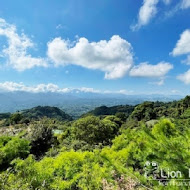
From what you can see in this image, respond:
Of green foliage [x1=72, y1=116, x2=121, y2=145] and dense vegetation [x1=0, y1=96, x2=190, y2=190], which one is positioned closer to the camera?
dense vegetation [x1=0, y1=96, x2=190, y2=190]

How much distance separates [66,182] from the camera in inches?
166

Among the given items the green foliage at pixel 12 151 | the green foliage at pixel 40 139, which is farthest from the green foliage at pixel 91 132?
the green foliage at pixel 12 151

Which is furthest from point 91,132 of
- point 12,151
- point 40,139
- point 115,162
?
point 115,162

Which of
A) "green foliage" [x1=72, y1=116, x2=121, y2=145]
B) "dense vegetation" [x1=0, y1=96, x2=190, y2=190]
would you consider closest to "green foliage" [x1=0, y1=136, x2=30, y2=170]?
"dense vegetation" [x1=0, y1=96, x2=190, y2=190]

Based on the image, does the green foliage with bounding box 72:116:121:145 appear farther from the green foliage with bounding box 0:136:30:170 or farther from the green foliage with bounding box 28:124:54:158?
the green foliage with bounding box 0:136:30:170

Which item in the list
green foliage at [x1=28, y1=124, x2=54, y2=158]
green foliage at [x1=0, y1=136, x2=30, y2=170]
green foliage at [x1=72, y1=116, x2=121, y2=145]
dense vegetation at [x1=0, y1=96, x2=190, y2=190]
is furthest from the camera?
green foliage at [x1=72, y1=116, x2=121, y2=145]

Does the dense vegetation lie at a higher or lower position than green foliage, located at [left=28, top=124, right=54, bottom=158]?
higher

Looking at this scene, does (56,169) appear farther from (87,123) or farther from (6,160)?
(87,123)

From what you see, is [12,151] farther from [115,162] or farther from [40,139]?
[115,162]

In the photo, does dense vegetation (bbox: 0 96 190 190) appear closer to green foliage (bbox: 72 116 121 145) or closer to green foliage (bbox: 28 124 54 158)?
green foliage (bbox: 28 124 54 158)

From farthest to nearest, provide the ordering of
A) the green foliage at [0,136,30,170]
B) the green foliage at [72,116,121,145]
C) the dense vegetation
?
the green foliage at [72,116,121,145], the green foliage at [0,136,30,170], the dense vegetation

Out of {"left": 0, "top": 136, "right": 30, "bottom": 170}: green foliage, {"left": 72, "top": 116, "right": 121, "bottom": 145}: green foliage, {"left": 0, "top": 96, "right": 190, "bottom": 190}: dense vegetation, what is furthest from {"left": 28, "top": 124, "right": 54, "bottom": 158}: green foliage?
{"left": 72, "top": 116, "right": 121, "bottom": 145}: green foliage

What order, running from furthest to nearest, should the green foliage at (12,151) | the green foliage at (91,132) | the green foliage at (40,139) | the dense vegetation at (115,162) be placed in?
1. the green foliage at (91,132)
2. the green foliage at (40,139)
3. the green foliage at (12,151)
4. the dense vegetation at (115,162)

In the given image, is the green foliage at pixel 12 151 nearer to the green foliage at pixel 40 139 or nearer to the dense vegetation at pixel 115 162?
the dense vegetation at pixel 115 162
